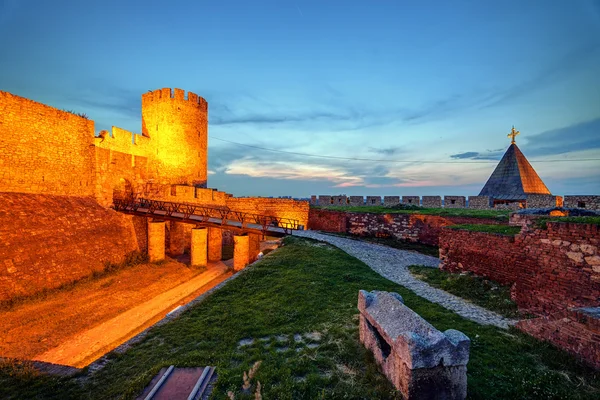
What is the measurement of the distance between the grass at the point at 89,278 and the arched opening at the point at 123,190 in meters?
4.45

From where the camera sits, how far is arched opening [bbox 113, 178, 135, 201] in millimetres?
18000

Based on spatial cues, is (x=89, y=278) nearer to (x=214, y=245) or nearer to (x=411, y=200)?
(x=214, y=245)

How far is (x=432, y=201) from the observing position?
61.8ft

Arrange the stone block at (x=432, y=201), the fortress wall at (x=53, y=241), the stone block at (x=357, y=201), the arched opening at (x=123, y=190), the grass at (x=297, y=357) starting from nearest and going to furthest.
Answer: the grass at (x=297, y=357), the fortress wall at (x=53, y=241), the arched opening at (x=123, y=190), the stone block at (x=432, y=201), the stone block at (x=357, y=201)

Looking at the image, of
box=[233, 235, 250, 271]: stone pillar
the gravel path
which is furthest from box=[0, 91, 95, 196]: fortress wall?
the gravel path

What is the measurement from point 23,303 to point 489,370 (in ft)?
45.0

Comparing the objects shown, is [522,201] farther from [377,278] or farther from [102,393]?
[102,393]

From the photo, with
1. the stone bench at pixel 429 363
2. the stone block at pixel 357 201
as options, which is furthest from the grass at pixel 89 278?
the stone block at pixel 357 201

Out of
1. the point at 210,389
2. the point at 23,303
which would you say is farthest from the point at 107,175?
the point at 210,389

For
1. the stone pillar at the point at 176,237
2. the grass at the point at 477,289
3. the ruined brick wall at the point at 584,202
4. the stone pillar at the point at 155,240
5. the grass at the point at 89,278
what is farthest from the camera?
the stone pillar at the point at 176,237

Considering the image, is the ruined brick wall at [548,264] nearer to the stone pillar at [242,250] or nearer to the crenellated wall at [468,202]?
the crenellated wall at [468,202]

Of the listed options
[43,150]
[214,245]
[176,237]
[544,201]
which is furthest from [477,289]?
[43,150]

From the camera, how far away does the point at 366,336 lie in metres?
4.58

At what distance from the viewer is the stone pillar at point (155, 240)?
1609 centimetres
